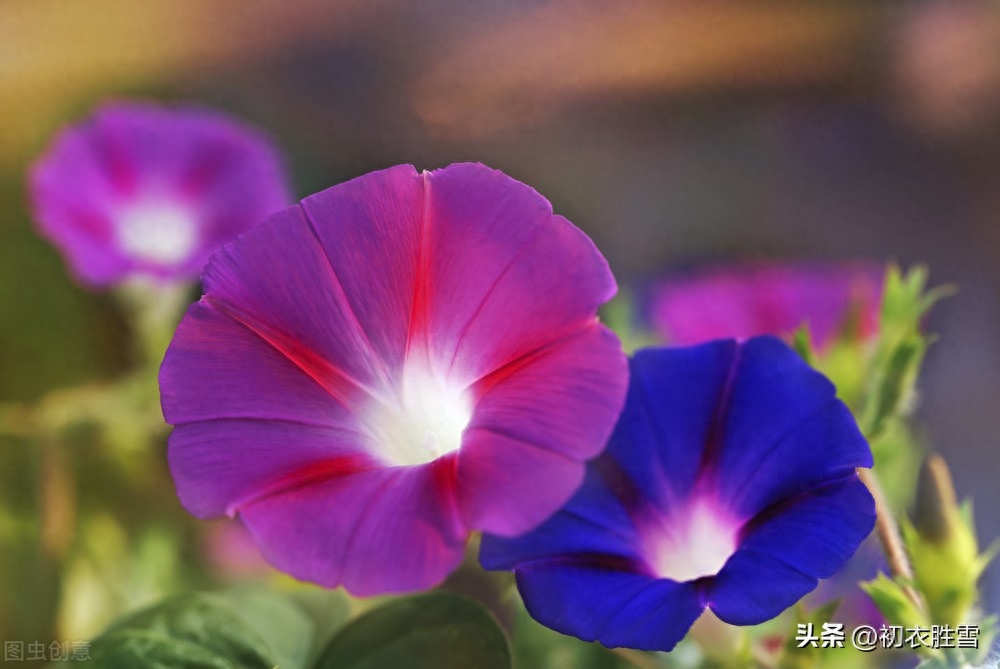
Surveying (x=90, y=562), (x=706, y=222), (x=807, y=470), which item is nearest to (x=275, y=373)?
(x=807, y=470)

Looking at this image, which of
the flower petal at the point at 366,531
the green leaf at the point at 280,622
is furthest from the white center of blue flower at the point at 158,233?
the flower petal at the point at 366,531

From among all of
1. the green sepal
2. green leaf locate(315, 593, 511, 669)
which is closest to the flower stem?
the green sepal

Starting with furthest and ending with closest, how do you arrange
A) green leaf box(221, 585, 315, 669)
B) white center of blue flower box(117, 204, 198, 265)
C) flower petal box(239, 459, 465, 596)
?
white center of blue flower box(117, 204, 198, 265)
green leaf box(221, 585, 315, 669)
flower petal box(239, 459, 465, 596)

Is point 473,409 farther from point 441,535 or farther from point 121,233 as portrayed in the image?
point 121,233

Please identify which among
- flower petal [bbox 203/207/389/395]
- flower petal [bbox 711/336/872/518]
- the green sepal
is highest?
flower petal [bbox 203/207/389/395]

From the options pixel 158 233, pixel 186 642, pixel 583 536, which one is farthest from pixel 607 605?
pixel 158 233

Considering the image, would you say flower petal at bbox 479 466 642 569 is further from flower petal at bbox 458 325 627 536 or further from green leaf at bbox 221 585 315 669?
green leaf at bbox 221 585 315 669
